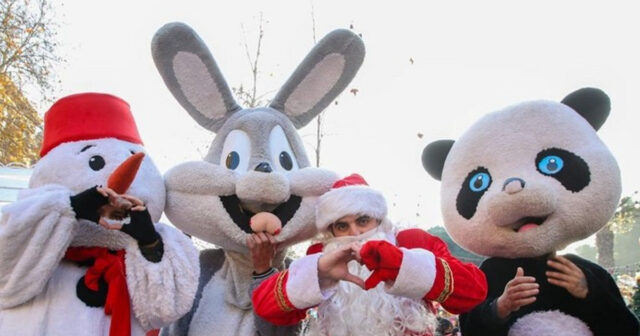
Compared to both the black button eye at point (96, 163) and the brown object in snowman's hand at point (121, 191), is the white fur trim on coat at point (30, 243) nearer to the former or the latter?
the brown object in snowman's hand at point (121, 191)

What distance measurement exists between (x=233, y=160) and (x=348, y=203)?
2.12 feet

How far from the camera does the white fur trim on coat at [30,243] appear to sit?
1.96 m

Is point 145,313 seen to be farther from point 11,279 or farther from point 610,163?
point 610,163

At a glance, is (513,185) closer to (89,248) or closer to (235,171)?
(235,171)

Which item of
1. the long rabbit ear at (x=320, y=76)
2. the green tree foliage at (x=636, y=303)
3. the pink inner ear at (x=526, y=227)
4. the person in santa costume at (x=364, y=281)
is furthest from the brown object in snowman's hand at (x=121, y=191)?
the green tree foliage at (x=636, y=303)

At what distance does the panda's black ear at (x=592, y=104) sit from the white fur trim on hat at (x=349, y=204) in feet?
3.81

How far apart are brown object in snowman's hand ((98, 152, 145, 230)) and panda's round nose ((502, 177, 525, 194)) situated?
5.19ft

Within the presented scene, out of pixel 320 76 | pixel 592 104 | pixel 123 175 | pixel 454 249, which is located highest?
pixel 320 76

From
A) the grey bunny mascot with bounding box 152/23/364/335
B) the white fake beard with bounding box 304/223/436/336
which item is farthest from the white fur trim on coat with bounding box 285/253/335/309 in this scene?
the grey bunny mascot with bounding box 152/23/364/335

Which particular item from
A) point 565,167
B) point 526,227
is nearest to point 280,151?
point 526,227

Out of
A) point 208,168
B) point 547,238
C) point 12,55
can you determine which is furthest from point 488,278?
point 12,55

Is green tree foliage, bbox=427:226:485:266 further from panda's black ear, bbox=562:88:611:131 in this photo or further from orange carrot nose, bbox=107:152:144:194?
orange carrot nose, bbox=107:152:144:194

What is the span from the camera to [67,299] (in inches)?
81.4

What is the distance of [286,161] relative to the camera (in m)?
2.65
